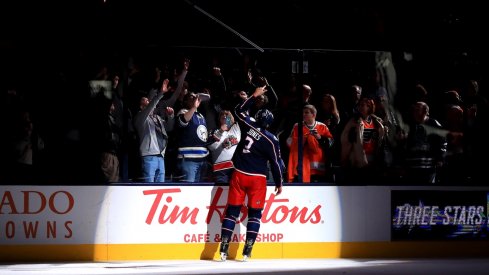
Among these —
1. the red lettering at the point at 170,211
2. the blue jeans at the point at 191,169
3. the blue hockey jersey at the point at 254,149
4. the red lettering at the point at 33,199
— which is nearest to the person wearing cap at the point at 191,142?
the blue jeans at the point at 191,169

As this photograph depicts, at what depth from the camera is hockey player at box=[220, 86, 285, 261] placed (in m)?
15.5

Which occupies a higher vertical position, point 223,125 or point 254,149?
point 223,125

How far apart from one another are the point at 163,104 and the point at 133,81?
1.65 feet

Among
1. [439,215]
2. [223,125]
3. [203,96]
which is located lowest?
[439,215]

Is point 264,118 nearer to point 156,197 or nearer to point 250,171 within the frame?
point 250,171

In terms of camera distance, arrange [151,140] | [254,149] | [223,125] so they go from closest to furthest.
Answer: [254,149]
[151,140]
[223,125]

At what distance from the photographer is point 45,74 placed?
1566 cm

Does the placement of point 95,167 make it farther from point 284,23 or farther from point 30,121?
point 284,23

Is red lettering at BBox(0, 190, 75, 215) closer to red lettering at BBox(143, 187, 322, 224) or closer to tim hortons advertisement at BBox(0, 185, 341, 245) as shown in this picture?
tim hortons advertisement at BBox(0, 185, 341, 245)

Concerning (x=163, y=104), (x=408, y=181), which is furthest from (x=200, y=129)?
(x=408, y=181)

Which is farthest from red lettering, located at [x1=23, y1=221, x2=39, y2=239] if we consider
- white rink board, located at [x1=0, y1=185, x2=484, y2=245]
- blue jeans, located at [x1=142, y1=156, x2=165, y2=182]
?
blue jeans, located at [x1=142, y1=156, x2=165, y2=182]

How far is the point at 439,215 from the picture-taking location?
16469mm

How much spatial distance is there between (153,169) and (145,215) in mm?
626

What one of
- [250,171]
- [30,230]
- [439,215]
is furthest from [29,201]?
[439,215]
